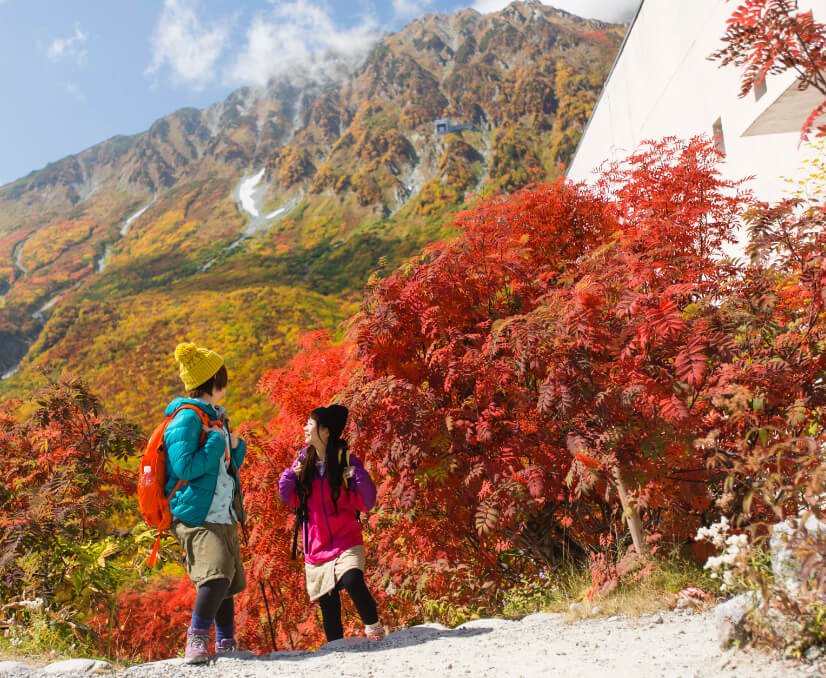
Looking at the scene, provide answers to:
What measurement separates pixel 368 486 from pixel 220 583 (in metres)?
0.86

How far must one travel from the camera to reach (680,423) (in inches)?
110

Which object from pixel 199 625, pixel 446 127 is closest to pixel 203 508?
pixel 199 625

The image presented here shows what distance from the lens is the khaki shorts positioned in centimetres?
267

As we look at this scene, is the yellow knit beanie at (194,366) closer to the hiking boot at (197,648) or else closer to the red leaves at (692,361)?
the hiking boot at (197,648)

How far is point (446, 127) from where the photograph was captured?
2443 inches

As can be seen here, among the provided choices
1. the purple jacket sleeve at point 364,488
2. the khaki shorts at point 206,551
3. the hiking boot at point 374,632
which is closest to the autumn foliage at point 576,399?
the purple jacket sleeve at point 364,488

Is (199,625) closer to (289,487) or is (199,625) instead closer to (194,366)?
(289,487)

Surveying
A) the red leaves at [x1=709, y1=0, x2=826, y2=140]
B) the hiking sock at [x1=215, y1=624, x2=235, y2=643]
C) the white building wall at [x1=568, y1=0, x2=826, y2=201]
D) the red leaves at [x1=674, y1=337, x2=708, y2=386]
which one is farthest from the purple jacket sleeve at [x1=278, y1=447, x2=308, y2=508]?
the white building wall at [x1=568, y1=0, x2=826, y2=201]

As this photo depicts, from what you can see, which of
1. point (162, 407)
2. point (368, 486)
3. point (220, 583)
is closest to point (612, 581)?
point (368, 486)

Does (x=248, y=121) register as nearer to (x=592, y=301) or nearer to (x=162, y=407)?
(x=162, y=407)

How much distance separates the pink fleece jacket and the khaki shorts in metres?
0.47

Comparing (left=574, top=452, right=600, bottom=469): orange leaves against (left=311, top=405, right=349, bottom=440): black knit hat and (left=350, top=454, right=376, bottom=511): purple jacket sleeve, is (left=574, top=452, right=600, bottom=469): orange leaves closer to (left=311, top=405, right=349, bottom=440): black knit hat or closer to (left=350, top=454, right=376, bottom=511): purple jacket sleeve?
(left=350, top=454, right=376, bottom=511): purple jacket sleeve

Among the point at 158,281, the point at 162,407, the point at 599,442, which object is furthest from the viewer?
the point at 158,281

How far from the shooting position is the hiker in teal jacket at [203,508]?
2662 mm
